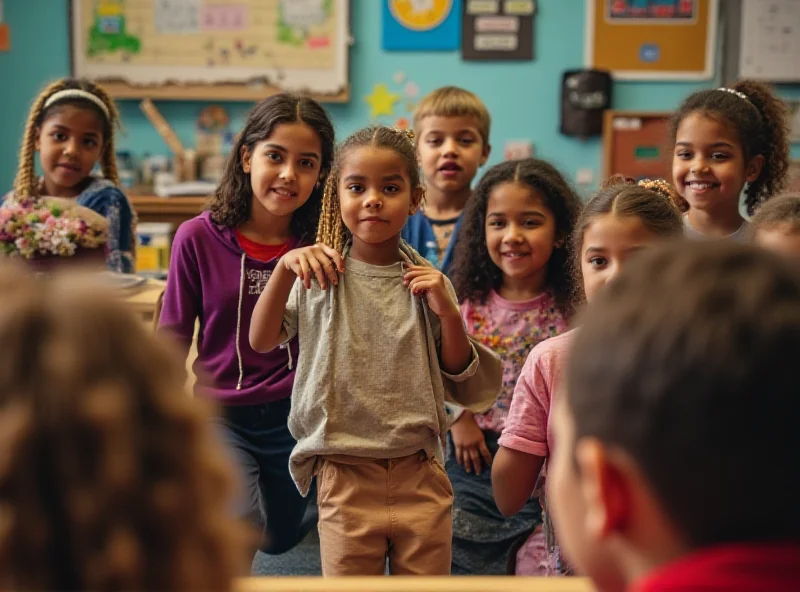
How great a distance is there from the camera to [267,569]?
2.59m

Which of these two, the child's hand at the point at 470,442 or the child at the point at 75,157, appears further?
the child at the point at 75,157

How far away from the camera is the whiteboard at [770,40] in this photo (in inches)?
194

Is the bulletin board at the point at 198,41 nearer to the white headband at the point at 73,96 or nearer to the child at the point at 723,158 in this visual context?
the white headband at the point at 73,96

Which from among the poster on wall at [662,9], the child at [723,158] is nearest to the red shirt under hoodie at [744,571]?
the child at [723,158]

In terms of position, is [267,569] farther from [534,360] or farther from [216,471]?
[216,471]

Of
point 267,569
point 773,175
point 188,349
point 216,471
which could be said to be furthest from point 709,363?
point 267,569

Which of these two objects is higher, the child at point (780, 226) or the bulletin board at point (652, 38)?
the bulletin board at point (652, 38)

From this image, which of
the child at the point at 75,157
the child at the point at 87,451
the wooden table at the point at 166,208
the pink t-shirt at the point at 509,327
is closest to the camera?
the child at the point at 87,451

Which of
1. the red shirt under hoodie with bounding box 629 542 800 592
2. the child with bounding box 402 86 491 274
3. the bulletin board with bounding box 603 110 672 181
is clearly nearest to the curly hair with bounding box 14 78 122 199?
the child with bounding box 402 86 491 274

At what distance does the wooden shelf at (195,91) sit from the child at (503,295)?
9.91ft

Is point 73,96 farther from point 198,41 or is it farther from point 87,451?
point 87,451

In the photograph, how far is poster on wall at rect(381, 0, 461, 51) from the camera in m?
4.93

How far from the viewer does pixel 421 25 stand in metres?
4.96

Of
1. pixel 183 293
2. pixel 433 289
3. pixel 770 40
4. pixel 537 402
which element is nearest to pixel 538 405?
pixel 537 402
